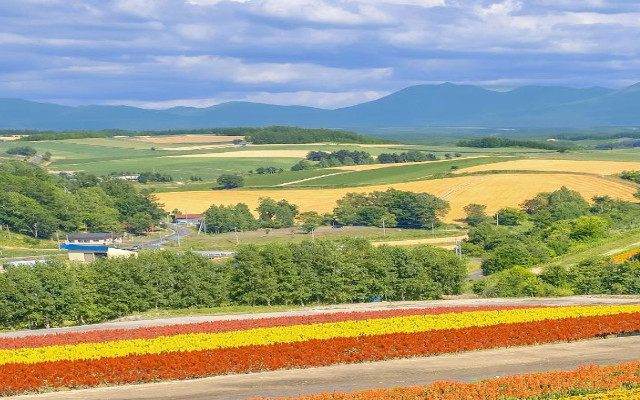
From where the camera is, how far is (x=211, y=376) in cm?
3900

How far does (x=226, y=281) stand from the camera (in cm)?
7250

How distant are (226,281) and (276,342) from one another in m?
29.2

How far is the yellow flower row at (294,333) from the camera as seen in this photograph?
42688mm

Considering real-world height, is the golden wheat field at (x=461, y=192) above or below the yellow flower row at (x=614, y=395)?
below

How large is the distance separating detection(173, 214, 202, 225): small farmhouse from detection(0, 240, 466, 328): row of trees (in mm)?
67838

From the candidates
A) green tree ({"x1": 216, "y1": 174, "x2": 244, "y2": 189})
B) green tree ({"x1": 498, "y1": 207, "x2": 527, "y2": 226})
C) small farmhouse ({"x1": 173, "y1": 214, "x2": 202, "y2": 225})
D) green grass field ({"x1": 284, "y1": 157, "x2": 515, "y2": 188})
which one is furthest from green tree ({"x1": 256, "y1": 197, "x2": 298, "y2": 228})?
green tree ({"x1": 216, "y1": 174, "x2": 244, "y2": 189})

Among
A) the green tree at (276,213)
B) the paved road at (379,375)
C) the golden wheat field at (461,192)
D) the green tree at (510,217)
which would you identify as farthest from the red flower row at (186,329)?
the golden wheat field at (461,192)

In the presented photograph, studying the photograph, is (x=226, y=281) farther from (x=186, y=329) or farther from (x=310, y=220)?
(x=310, y=220)

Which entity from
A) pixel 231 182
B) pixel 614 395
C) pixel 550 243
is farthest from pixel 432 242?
pixel 614 395

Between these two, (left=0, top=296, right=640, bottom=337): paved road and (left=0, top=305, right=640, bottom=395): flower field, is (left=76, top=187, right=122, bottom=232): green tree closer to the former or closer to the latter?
(left=0, top=296, right=640, bottom=337): paved road

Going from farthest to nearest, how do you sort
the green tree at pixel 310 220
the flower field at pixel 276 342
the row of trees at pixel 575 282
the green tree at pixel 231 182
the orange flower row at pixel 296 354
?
the green tree at pixel 231 182
the green tree at pixel 310 220
the row of trees at pixel 575 282
the flower field at pixel 276 342
the orange flower row at pixel 296 354

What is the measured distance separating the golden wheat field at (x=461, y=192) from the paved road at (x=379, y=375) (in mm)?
94095

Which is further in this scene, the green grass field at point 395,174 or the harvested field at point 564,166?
the green grass field at point 395,174

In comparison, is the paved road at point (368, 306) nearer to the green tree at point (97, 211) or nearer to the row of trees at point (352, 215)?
the row of trees at point (352, 215)
